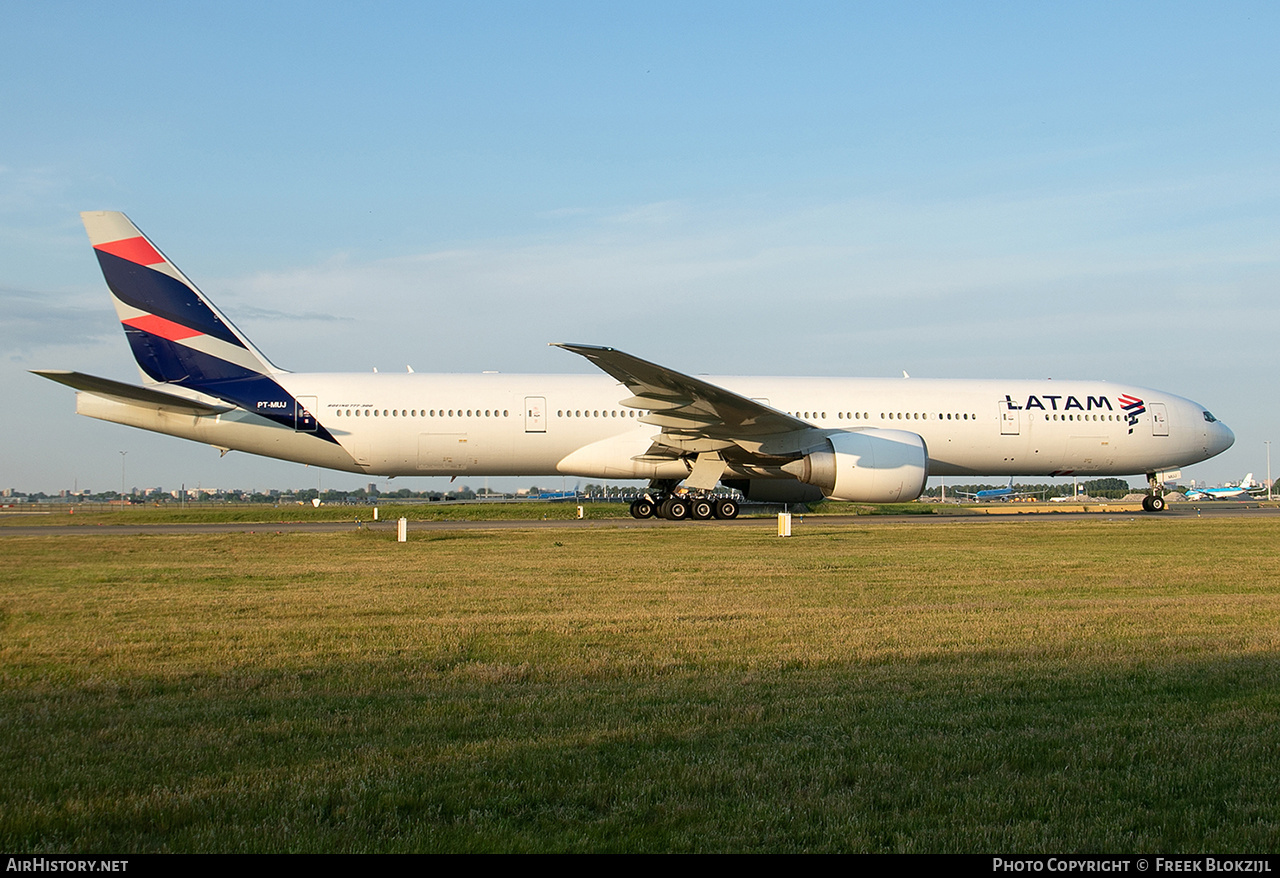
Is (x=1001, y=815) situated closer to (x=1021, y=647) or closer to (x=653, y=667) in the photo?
(x=653, y=667)

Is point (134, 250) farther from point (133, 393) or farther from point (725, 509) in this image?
point (725, 509)

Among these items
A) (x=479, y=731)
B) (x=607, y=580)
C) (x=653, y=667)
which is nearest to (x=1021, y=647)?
(x=653, y=667)

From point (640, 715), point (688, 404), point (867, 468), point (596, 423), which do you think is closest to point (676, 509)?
point (596, 423)

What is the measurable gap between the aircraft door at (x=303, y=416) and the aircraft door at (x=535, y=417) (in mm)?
4929

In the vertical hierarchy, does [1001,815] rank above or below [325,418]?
below

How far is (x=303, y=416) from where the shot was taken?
885 inches

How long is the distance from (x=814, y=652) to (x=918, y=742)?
7.43 feet

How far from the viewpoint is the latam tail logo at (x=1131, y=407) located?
26.5 meters

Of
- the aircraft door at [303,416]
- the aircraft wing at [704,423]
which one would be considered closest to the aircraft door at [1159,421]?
the aircraft wing at [704,423]

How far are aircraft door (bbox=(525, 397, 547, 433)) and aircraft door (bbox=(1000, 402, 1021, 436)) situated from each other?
11914 millimetres

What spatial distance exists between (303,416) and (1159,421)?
22534 millimetres

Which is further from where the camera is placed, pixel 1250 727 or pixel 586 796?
pixel 1250 727

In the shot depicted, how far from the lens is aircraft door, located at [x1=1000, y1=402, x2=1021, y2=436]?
25.4 m

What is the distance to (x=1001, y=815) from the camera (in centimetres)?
347
